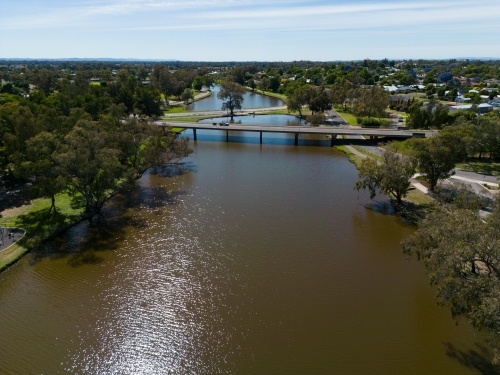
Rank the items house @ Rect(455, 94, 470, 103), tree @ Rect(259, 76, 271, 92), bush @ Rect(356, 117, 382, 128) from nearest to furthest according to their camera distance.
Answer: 1. bush @ Rect(356, 117, 382, 128)
2. house @ Rect(455, 94, 470, 103)
3. tree @ Rect(259, 76, 271, 92)

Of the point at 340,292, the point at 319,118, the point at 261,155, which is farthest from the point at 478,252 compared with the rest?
the point at 319,118

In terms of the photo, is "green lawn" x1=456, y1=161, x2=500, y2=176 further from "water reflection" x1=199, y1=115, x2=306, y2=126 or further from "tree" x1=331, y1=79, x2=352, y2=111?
"tree" x1=331, y1=79, x2=352, y2=111

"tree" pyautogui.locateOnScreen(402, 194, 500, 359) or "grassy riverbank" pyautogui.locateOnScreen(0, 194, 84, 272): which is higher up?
"tree" pyautogui.locateOnScreen(402, 194, 500, 359)

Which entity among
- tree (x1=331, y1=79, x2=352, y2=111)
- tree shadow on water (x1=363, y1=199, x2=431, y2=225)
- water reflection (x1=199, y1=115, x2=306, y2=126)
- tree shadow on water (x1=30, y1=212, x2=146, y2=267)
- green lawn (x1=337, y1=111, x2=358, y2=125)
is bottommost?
tree shadow on water (x1=30, y1=212, x2=146, y2=267)

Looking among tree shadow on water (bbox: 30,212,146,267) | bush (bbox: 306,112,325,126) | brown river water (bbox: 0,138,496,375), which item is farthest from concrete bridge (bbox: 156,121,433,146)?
tree shadow on water (bbox: 30,212,146,267)

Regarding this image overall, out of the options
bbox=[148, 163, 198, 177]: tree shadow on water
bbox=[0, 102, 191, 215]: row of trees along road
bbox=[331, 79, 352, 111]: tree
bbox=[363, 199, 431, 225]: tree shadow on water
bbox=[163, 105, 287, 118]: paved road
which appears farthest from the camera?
bbox=[331, 79, 352, 111]: tree

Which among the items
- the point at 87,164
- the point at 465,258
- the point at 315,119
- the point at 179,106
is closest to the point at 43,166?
the point at 87,164

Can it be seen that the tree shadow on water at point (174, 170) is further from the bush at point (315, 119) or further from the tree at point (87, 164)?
the bush at point (315, 119)
